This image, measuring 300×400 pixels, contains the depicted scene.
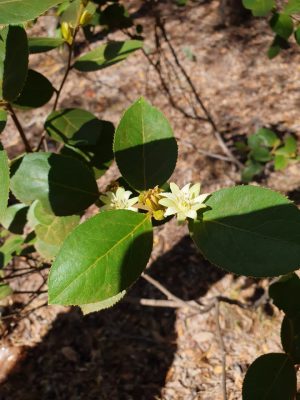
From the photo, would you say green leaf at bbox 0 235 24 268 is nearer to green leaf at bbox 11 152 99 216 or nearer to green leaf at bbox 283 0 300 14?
green leaf at bbox 11 152 99 216

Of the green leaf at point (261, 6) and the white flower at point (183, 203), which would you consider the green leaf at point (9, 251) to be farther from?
the green leaf at point (261, 6)

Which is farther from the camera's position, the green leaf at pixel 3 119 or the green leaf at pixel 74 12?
the green leaf at pixel 74 12

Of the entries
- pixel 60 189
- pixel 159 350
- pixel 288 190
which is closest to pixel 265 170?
pixel 288 190

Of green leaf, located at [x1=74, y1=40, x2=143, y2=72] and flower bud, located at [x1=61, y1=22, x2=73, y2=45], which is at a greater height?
flower bud, located at [x1=61, y1=22, x2=73, y2=45]

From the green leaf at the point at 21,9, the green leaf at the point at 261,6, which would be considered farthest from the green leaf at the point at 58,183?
the green leaf at the point at 261,6

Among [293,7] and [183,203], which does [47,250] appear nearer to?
[183,203]

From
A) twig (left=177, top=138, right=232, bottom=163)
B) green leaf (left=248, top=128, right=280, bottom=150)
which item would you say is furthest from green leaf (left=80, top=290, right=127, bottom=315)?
twig (left=177, top=138, right=232, bottom=163)
